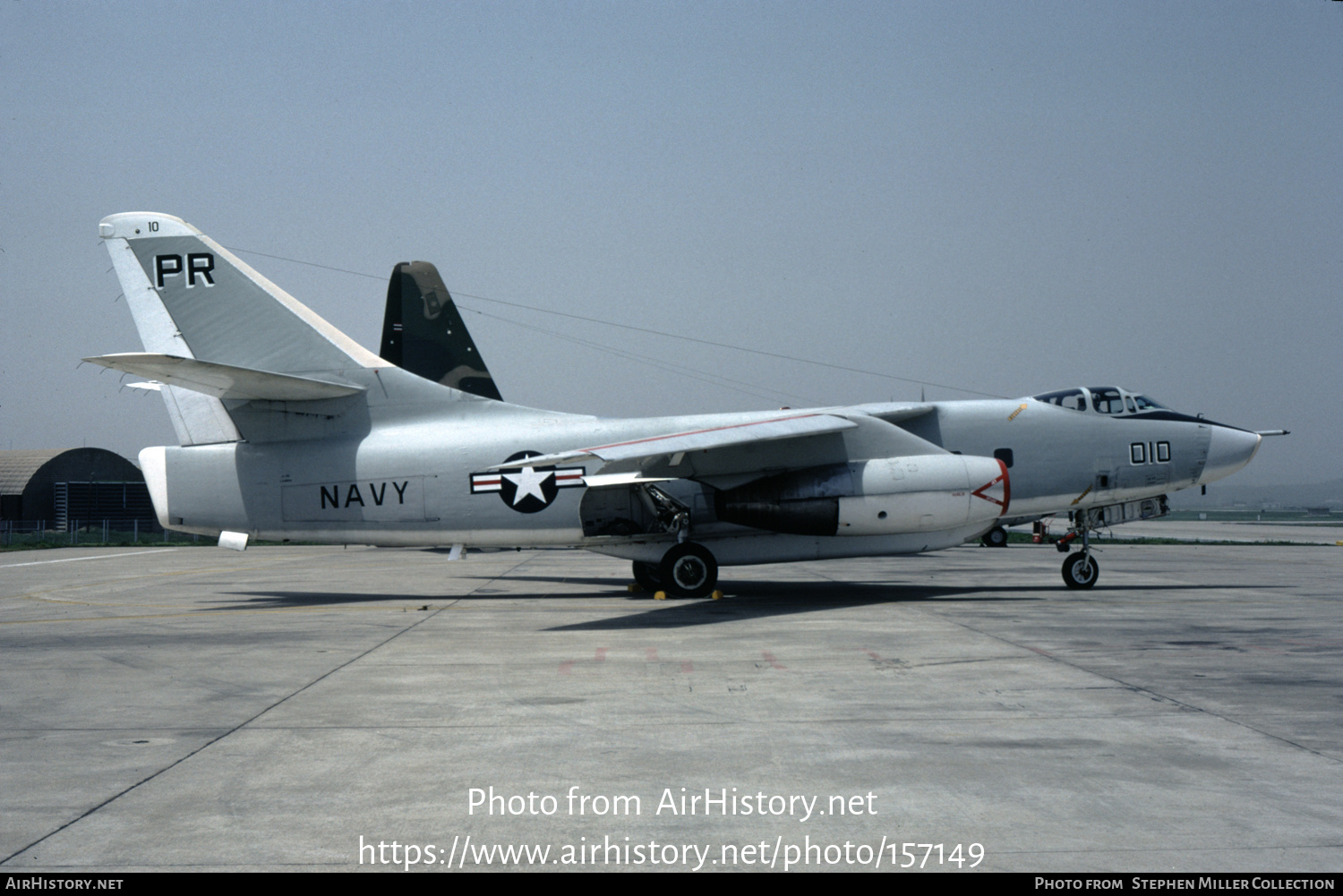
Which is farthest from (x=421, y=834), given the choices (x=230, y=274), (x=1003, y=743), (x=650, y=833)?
(x=230, y=274)

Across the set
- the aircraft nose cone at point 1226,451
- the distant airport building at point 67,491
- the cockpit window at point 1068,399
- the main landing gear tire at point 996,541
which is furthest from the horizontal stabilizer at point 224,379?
the distant airport building at point 67,491

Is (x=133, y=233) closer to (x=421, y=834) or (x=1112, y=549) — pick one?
(x=421, y=834)

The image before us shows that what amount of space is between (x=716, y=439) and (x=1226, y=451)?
9.32m

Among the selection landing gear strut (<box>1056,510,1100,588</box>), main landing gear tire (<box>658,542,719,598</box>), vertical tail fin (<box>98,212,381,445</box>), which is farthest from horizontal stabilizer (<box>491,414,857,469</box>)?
landing gear strut (<box>1056,510,1100,588</box>)

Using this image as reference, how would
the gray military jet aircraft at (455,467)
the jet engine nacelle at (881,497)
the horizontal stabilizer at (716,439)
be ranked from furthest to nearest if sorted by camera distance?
the gray military jet aircraft at (455,467), the jet engine nacelle at (881,497), the horizontal stabilizer at (716,439)

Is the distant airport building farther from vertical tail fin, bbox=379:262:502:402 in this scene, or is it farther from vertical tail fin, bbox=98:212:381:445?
vertical tail fin, bbox=98:212:381:445

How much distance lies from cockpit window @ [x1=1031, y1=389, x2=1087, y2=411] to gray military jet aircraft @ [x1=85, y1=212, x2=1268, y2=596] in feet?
3.00

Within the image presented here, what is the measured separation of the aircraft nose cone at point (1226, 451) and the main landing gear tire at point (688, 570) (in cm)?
867

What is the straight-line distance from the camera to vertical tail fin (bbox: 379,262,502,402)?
100ft

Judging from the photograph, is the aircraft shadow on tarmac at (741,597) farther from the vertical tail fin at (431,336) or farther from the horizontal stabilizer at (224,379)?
the vertical tail fin at (431,336)

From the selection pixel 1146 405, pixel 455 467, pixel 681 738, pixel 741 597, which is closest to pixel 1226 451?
pixel 1146 405

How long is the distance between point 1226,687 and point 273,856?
7131 mm

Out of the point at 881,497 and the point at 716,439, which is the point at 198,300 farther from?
the point at 881,497

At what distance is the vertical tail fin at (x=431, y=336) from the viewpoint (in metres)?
30.5
